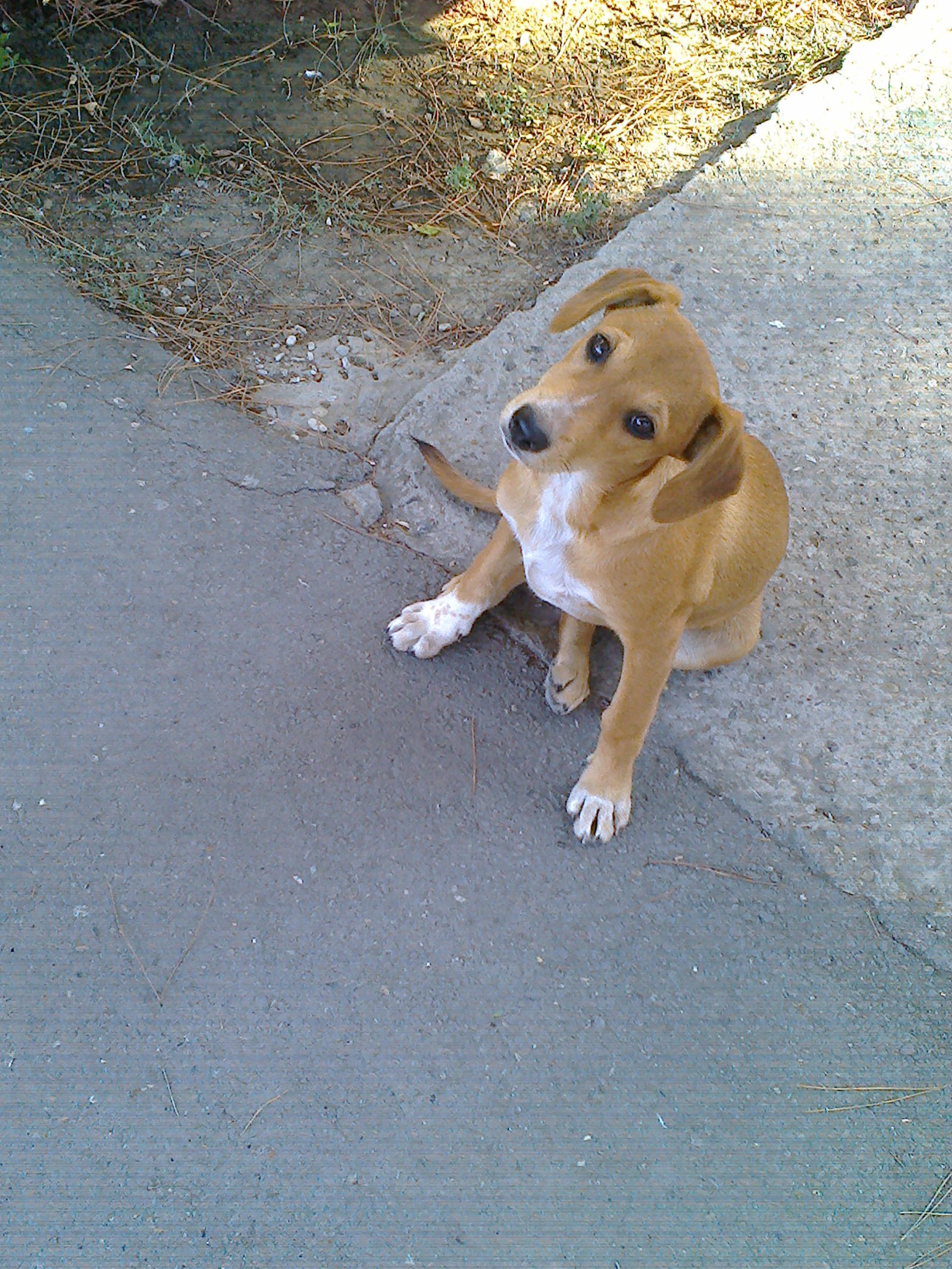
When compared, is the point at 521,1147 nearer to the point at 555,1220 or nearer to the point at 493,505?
the point at 555,1220

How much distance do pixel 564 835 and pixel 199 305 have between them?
2.39 metres

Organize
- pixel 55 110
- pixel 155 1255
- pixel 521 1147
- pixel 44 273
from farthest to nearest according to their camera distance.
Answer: pixel 55 110 → pixel 44 273 → pixel 521 1147 → pixel 155 1255

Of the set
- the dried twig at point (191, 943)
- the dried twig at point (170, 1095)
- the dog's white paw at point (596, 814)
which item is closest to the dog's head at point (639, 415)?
the dog's white paw at point (596, 814)

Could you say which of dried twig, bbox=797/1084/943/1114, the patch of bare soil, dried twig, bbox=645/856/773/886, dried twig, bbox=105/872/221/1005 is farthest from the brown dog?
the patch of bare soil

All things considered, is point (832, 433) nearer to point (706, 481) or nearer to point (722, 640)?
point (722, 640)

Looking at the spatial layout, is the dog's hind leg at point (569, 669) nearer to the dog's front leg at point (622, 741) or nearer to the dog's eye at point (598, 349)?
the dog's front leg at point (622, 741)

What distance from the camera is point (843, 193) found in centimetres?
424

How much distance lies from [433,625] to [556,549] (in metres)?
0.64

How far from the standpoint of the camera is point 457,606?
9.53ft

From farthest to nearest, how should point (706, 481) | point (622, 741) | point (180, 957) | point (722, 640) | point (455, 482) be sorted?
point (455, 482)
point (722, 640)
point (622, 741)
point (180, 957)
point (706, 481)

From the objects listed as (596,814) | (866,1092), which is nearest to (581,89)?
(596,814)

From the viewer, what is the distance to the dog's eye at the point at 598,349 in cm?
210

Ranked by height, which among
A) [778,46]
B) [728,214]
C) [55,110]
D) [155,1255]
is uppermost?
[778,46]

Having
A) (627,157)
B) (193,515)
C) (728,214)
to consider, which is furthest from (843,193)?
(193,515)
